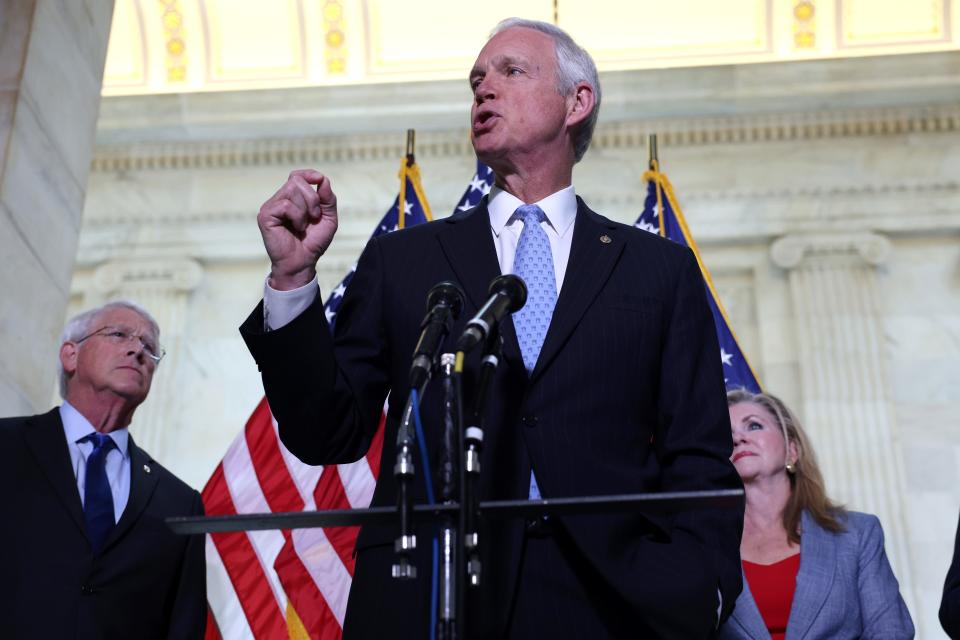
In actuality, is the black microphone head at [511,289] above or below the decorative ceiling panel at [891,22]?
below

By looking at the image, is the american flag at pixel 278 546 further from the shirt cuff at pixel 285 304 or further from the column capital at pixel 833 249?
the column capital at pixel 833 249

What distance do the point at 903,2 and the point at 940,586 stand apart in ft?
12.6

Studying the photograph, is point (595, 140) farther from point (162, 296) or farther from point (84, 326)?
point (84, 326)

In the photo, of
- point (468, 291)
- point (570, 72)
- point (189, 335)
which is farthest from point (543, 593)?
point (189, 335)

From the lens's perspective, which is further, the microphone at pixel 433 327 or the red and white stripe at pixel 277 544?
the red and white stripe at pixel 277 544

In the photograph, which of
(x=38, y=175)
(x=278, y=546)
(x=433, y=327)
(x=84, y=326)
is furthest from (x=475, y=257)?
(x=278, y=546)

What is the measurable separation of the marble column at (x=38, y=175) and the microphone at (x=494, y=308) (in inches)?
109

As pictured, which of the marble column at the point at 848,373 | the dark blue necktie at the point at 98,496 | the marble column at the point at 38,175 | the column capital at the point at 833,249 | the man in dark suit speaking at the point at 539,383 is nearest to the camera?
the man in dark suit speaking at the point at 539,383

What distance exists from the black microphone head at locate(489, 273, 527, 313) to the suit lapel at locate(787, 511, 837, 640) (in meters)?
2.00

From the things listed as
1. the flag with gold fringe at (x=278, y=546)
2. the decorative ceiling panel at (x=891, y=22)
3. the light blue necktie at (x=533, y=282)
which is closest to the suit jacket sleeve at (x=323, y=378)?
the light blue necktie at (x=533, y=282)

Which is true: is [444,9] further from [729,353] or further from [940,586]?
[940,586]

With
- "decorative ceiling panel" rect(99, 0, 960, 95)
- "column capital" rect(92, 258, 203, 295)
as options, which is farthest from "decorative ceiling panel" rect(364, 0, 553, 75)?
Result: "column capital" rect(92, 258, 203, 295)

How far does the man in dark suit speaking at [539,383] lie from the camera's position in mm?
2260

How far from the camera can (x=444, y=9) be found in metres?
8.96
